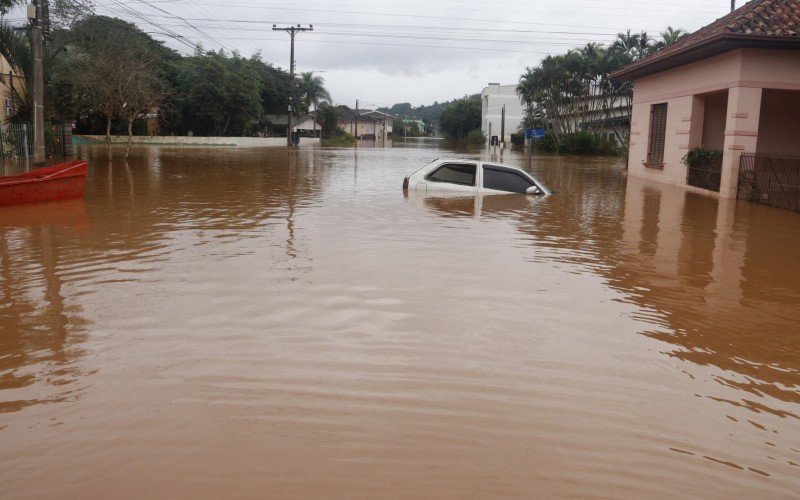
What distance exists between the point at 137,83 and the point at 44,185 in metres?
21.7

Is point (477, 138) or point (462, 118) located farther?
point (462, 118)

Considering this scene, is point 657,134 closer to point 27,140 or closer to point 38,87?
point 38,87

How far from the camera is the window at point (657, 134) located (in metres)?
24.9

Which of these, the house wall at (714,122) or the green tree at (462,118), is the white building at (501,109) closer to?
the green tree at (462,118)

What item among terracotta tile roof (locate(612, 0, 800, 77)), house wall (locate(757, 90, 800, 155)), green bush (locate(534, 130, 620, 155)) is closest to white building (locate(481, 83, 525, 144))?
green bush (locate(534, 130, 620, 155))

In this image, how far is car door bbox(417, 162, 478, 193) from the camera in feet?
54.4

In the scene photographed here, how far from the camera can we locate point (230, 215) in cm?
1363

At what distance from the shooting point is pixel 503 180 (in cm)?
1683

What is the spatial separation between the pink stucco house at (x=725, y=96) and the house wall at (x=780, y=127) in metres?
0.03

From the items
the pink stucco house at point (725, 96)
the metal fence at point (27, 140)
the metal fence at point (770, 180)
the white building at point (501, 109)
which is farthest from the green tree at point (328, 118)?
the metal fence at point (770, 180)

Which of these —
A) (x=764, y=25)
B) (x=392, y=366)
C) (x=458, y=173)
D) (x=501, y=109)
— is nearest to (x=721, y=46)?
(x=764, y=25)

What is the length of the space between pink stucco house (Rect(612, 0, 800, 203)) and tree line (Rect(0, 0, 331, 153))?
2300cm

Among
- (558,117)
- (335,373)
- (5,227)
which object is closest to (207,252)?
(5,227)

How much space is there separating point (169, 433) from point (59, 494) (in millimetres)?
727
